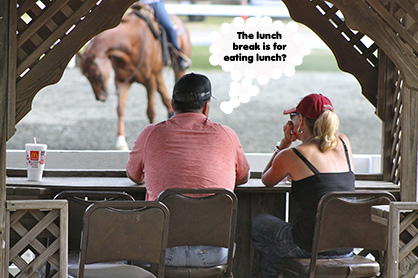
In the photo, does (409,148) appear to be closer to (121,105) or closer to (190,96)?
(190,96)

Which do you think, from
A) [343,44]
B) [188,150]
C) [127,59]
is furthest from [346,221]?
[127,59]

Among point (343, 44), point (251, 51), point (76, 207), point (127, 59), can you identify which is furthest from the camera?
point (127, 59)

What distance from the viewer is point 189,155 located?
312 cm

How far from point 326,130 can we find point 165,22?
8.47 m

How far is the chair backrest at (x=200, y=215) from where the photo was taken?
293 cm

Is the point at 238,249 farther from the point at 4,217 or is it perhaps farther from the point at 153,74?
the point at 153,74

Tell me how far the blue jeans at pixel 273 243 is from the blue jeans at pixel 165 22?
8.21m

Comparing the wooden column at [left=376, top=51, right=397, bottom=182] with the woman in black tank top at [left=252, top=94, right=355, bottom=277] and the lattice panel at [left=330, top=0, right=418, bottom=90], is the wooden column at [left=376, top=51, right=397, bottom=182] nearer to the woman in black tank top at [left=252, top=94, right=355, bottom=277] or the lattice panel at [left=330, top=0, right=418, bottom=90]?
the woman in black tank top at [left=252, top=94, right=355, bottom=277]

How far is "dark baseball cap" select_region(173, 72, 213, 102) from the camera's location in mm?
3248

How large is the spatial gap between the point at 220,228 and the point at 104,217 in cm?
52

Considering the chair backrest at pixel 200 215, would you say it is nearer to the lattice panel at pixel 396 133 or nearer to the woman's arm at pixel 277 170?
the woman's arm at pixel 277 170

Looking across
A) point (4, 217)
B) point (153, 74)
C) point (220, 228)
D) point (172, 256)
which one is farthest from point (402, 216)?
point (153, 74)

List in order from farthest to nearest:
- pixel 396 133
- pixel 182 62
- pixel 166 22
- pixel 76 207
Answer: pixel 182 62
pixel 166 22
pixel 396 133
pixel 76 207

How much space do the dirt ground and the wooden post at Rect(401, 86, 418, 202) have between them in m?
12.2
